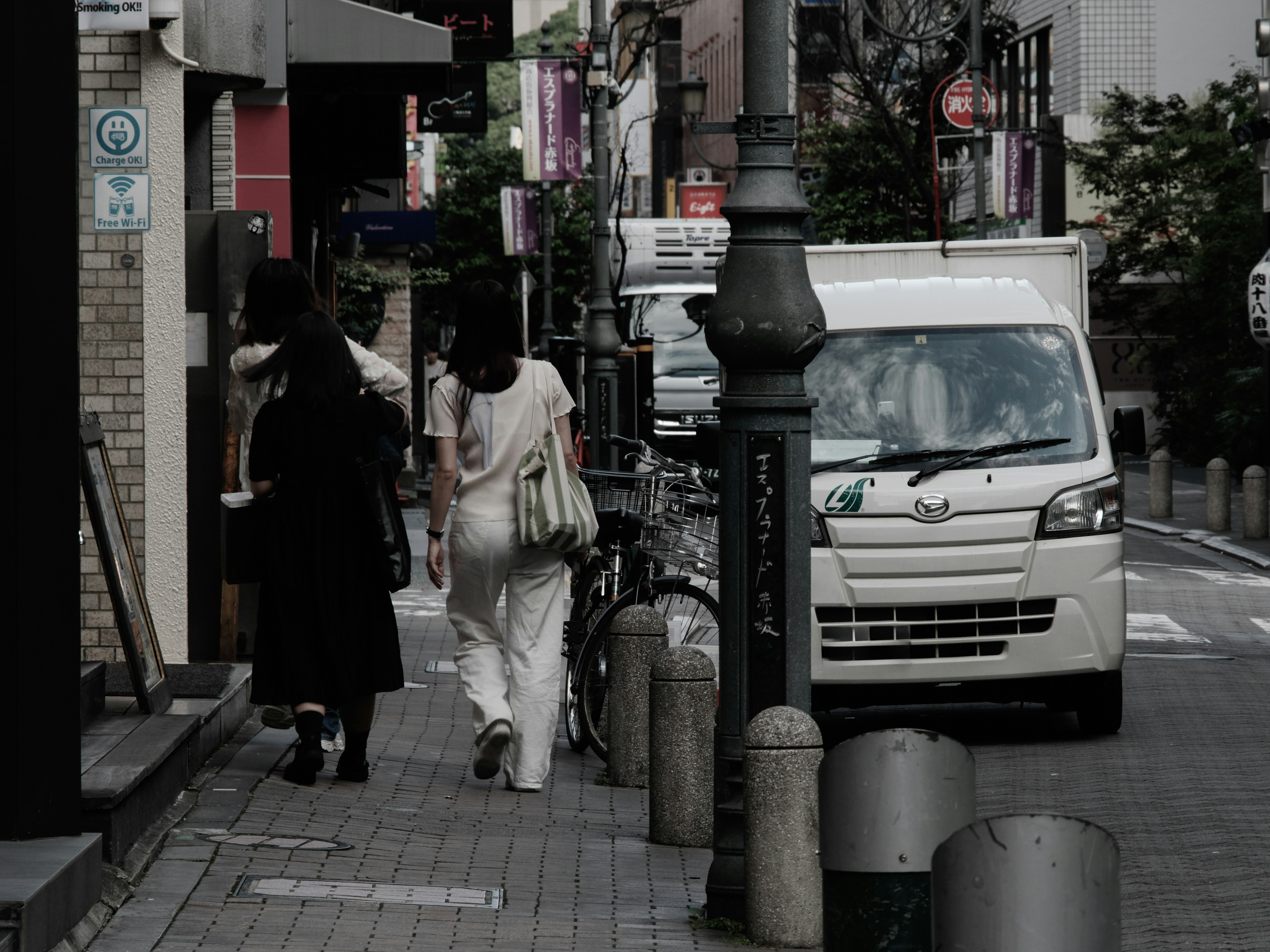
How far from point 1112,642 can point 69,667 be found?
5.50 meters

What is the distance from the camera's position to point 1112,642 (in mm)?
8984

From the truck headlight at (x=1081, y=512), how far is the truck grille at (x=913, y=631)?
0.43m

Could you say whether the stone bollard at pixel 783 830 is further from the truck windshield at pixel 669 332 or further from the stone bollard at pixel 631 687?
the truck windshield at pixel 669 332

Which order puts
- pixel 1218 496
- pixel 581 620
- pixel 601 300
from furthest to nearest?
pixel 601 300 < pixel 1218 496 < pixel 581 620

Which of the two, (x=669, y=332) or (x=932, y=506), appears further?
(x=669, y=332)

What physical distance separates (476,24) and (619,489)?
64.0 feet

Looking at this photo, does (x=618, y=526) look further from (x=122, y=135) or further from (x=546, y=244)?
(x=546, y=244)

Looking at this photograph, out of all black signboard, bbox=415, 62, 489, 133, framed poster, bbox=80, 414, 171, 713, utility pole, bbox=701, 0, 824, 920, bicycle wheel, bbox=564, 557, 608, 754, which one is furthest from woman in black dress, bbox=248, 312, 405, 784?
black signboard, bbox=415, 62, 489, 133

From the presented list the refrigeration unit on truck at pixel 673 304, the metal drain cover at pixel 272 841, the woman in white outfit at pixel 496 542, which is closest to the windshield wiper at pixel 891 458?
the woman in white outfit at pixel 496 542

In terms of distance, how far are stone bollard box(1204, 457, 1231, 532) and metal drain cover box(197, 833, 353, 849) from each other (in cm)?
1821

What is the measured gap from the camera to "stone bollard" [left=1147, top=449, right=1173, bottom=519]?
25609mm

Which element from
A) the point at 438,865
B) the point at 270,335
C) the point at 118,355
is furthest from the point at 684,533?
Answer: the point at 118,355

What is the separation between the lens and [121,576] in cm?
709

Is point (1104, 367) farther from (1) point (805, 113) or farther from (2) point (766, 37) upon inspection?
(2) point (766, 37)
